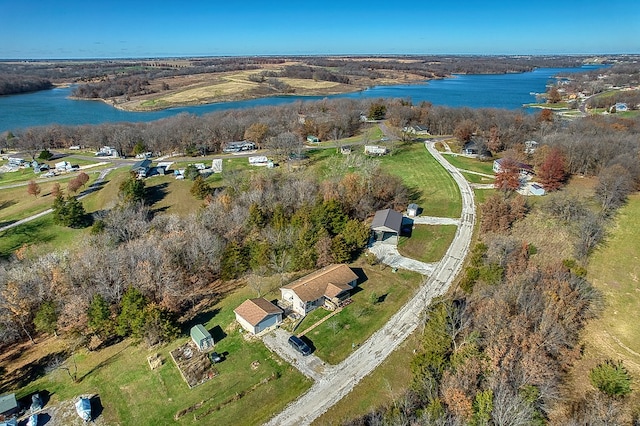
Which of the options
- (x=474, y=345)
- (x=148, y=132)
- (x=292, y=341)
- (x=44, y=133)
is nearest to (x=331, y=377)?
(x=292, y=341)

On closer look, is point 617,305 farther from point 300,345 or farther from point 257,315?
point 257,315

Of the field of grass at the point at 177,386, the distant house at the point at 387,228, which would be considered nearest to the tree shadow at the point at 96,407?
the field of grass at the point at 177,386

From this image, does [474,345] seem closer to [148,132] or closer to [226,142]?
[226,142]

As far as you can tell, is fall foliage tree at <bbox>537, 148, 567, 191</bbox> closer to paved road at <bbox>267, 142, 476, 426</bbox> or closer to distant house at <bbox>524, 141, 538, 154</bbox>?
distant house at <bbox>524, 141, 538, 154</bbox>

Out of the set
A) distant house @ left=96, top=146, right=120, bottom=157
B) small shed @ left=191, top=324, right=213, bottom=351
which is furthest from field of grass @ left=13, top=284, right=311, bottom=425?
distant house @ left=96, top=146, right=120, bottom=157

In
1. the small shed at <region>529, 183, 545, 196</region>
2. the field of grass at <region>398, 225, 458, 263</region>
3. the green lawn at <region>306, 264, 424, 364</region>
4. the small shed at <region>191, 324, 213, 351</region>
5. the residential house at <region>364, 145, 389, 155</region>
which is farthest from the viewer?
the residential house at <region>364, 145, 389, 155</region>
